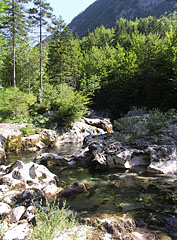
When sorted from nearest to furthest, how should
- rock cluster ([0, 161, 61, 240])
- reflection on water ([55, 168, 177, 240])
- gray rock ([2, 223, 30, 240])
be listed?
gray rock ([2, 223, 30, 240]) < rock cluster ([0, 161, 61, 240]) < reflection on water ([55, 168, 177, 240])

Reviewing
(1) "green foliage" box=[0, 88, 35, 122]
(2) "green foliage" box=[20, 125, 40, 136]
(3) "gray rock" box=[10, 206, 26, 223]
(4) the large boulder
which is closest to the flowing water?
(4) the large boulder

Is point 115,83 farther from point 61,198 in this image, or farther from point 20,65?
point 61,198

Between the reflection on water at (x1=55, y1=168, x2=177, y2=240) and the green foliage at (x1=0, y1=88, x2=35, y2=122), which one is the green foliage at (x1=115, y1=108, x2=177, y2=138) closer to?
the reflection on water at (x1=55, y1=168, x2=177, y2=240)

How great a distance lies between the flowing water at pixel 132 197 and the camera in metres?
4.56

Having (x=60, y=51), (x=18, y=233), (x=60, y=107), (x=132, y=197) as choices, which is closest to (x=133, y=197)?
(x=132, y=197)

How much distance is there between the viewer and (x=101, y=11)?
16650cm

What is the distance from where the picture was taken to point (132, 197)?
5797 millimetres

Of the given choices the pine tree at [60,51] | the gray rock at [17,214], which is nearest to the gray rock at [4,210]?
the gray rock at [17,214]

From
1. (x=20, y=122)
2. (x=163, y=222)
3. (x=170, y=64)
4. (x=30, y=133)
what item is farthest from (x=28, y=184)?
(x=170, y=64)

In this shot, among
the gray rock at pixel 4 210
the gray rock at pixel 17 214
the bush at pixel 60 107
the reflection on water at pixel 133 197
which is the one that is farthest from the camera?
the bush at pixel 60 107

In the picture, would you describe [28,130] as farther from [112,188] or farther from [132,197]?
[132,197]

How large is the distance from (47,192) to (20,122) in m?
11.5

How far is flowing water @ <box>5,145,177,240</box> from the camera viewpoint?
4562 millimetres

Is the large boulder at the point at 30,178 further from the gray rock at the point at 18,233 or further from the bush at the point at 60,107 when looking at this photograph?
the bush at the point at 60,107
